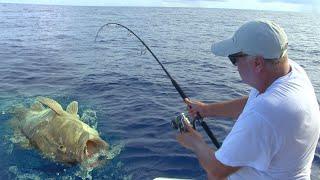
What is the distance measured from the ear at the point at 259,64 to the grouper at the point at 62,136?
14.4ft

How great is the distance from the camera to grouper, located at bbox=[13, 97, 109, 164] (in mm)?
6867

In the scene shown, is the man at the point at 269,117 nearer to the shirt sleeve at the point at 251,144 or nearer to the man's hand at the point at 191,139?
the shirt sleeve at the point at 251,144

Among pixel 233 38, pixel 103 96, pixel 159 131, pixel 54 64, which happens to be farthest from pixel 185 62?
pixel 233 38

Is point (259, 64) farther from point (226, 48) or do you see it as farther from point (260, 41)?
point (226, 48)

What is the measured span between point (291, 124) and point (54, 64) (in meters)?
15.7

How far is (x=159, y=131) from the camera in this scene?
9.02 m

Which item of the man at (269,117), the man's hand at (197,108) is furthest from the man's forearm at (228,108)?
the man at (269,117)

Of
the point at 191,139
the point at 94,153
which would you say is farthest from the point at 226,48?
the point at 94,153

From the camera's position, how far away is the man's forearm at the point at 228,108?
4.29m

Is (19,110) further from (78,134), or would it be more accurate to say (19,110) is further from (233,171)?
(233,171)

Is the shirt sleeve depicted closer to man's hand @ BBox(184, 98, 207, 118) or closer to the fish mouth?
man's hand @ BBox(184, 98, 207, 118)

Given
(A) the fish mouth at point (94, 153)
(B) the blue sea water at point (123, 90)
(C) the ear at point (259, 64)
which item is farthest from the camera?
(B) the blue sea water at point (123, 90)

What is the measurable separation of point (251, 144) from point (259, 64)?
563mm

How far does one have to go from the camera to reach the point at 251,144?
289 centimetres
